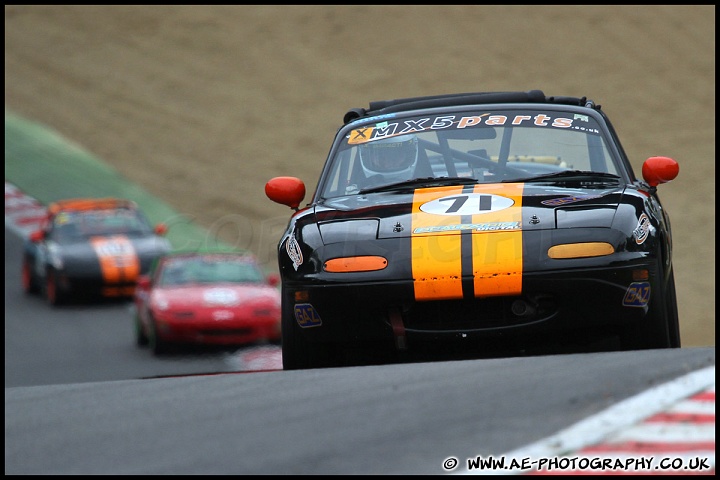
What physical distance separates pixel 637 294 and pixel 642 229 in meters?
0.31

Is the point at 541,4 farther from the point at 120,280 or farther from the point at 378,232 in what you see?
the point at 378,232

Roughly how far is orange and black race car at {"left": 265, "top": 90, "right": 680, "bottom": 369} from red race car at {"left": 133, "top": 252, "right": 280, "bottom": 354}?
24.1ft

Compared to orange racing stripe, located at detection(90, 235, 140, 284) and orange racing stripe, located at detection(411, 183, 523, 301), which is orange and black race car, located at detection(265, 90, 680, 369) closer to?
orange racing stripe, located at detection(411, 183, 523, 301)

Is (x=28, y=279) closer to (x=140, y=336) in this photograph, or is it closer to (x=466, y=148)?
(x=140, y=336)

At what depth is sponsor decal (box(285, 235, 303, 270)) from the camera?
565 centimetres

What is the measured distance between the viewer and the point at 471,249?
17.4 ft

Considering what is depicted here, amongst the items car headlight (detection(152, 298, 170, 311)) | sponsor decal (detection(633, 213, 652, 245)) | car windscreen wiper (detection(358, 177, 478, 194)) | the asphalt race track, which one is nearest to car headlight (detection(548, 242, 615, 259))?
sponsor decal (detection(633, 213, 652, 245))

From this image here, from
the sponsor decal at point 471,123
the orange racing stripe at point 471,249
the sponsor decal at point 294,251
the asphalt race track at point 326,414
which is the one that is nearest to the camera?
the asphalt race track at point 326,414

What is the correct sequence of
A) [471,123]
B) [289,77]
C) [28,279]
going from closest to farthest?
[471,123]
[28,279]
[289,77]

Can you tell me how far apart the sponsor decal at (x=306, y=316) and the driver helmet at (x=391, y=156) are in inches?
43.7

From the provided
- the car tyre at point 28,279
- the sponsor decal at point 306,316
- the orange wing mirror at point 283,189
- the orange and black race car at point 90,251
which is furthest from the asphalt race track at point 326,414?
the car tyre at point 28,279

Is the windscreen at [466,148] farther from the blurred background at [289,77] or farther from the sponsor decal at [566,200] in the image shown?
the blurred background at [289,77]

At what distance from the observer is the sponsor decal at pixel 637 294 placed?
530 cm

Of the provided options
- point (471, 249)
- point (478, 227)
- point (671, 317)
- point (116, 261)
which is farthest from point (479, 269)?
point (116, 261)
